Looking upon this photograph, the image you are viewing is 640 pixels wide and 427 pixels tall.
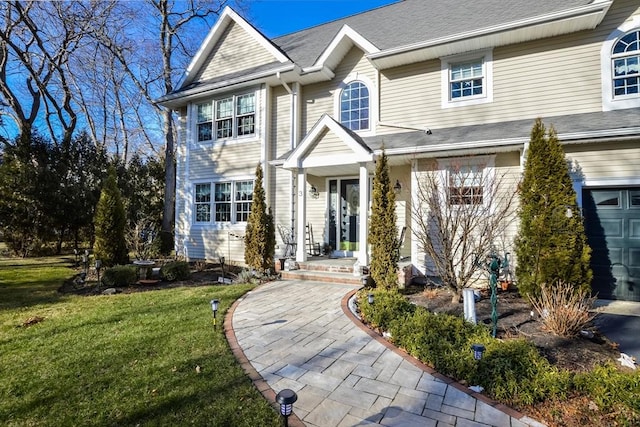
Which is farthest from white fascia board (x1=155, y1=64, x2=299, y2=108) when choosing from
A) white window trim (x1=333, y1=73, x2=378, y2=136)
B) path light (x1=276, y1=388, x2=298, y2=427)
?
path light (x1=276, y1=388, x2=298, y2=427)

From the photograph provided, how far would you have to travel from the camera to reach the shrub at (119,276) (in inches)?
310

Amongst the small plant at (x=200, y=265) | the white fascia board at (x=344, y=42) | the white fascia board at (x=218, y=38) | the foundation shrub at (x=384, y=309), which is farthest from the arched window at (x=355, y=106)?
the small plant at (x=200, y=265)

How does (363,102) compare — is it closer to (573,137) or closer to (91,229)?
(573,137)

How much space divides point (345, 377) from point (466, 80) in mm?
8512

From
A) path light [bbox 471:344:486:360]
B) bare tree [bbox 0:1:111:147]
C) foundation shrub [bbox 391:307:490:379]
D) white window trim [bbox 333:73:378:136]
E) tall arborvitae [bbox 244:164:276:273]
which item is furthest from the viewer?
bare tree [bbox 0:1:111:147]

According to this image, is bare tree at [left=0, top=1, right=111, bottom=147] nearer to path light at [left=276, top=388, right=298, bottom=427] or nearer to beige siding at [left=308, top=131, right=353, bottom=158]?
beige siding at [left=308, top=131, right=353, bottom=158]

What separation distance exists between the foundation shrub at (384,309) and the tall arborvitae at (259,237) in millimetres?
3914

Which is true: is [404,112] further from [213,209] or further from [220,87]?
[213,209]

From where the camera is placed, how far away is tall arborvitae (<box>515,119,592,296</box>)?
239 inches

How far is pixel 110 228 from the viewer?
9.32 metres

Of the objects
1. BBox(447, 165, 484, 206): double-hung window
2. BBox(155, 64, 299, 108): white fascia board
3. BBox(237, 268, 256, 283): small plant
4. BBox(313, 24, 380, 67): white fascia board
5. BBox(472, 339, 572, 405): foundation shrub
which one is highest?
BBox(313, 24, 380, 67): white fascia board

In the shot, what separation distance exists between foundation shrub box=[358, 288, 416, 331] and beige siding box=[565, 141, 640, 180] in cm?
504

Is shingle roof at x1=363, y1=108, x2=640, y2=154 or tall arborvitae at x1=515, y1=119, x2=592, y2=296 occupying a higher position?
shingle roof at x1=363, y1=108, x2=640, y2=154

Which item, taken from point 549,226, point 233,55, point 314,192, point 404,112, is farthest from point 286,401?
point 233,55
